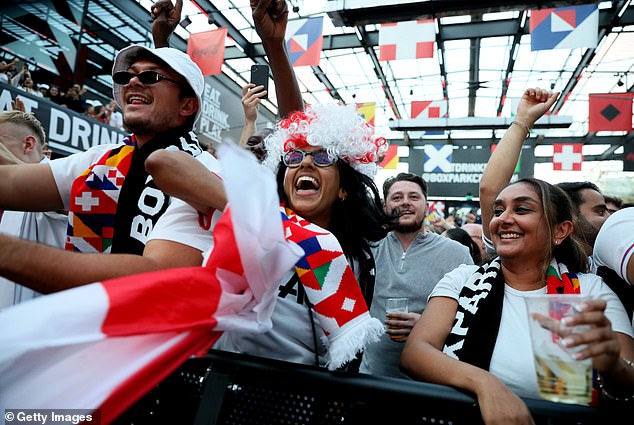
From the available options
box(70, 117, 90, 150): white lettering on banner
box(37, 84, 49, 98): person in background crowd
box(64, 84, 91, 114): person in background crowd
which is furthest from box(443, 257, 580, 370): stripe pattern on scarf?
box(37, 84, 49, 98): person in background crowd

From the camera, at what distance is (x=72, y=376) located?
67 cm

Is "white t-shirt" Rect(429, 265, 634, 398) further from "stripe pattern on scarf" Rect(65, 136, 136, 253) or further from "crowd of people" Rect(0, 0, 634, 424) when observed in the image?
"stripe pattern on scarf" Rect(65, 136, 136, 253)

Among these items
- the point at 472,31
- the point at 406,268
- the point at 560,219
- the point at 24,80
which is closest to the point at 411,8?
the point at 406,268

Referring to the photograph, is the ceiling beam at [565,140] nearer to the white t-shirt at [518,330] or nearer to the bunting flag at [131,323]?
the white t-shirt at [518,330]

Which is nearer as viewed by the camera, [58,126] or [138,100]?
[138,100]

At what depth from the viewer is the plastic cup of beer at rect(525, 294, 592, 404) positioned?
2.81 feet

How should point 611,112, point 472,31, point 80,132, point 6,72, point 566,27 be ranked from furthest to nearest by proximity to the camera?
point 472,31, point 611,112, point 80,132, point 6,72, point 566,27

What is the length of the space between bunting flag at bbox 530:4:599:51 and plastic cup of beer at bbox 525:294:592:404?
5573 millimetres

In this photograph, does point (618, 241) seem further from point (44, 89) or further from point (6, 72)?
point (44, 89)

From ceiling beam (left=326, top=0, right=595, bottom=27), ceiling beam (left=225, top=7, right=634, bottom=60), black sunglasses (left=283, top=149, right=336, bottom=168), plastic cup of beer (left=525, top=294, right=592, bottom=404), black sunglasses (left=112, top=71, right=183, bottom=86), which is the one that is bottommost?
plastic cup of beer (left=525, top=294, right=592, bottom=404)

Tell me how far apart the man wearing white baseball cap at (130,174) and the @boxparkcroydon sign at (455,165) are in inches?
449

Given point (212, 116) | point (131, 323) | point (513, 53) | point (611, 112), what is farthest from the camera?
point (212, 116)

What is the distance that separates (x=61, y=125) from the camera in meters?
6.07

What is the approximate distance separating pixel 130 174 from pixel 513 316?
1291mm
